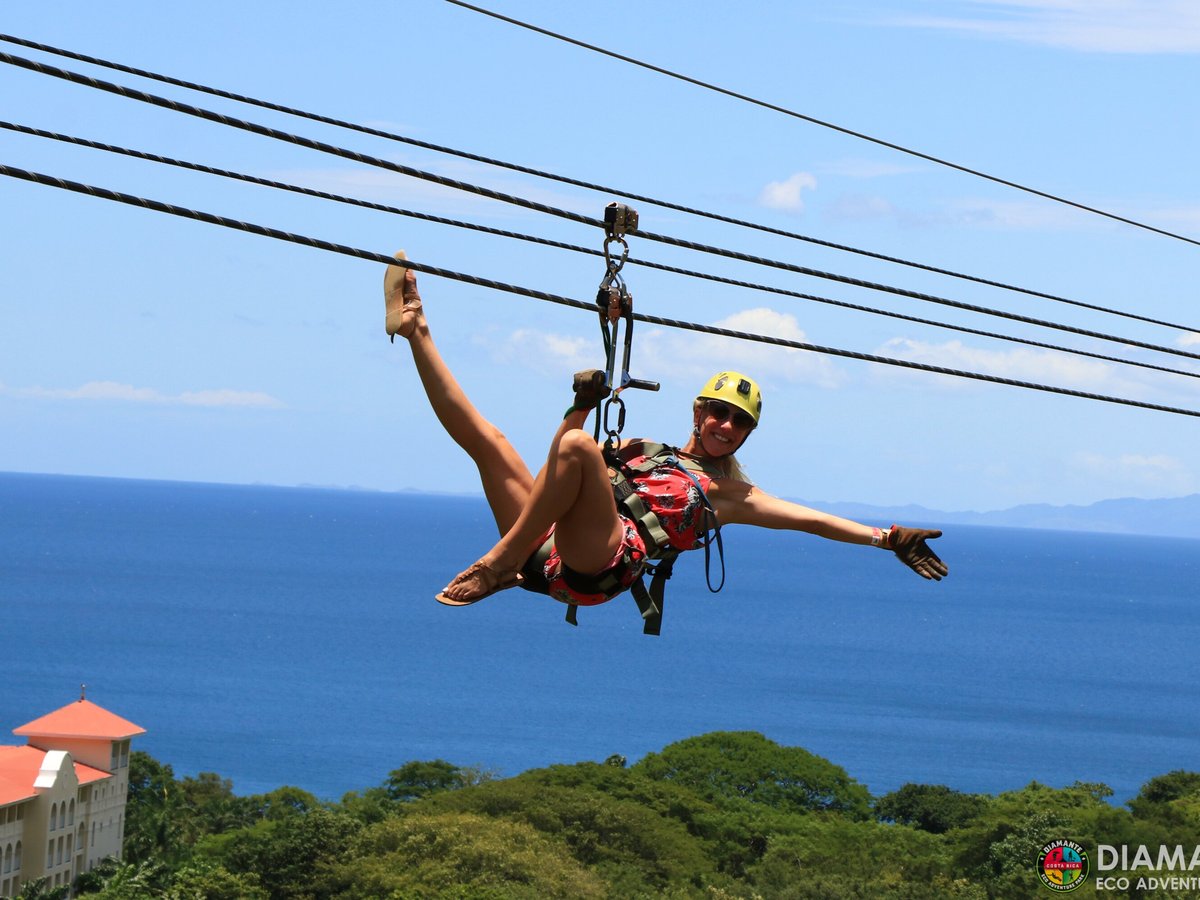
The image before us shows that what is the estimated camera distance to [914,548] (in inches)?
310

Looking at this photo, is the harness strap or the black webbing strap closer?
the harness strap

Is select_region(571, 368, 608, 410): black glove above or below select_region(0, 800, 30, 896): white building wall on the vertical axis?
above

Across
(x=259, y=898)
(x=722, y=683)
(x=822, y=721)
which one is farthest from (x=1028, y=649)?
(x=259, y=898)

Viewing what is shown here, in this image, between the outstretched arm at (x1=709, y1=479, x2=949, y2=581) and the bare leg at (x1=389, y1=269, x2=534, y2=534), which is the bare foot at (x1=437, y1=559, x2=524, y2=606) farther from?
the outstretched arm at (x1=709, y1=479, x2=949, y2=581)

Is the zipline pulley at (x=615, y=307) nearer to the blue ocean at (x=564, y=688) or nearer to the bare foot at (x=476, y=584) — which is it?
the bare foot at (x=476, y=584)

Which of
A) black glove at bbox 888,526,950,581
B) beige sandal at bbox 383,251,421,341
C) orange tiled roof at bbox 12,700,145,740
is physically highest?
orange tiled roof at bbox 12,700,145,740

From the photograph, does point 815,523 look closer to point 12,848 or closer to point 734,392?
point 734,392

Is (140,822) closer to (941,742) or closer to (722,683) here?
(941,742)

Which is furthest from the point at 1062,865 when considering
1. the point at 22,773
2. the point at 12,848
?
the point at 22,773

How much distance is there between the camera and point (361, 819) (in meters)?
51.8

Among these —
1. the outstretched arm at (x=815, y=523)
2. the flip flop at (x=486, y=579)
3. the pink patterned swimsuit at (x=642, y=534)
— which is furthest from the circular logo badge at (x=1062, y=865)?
the flip flop at (x=486, y=579)

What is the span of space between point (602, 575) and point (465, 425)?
3.53 ft

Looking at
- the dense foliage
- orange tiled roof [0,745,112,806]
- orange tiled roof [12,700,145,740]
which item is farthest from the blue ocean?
the dense foliage

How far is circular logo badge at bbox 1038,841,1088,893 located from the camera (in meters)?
43.7
